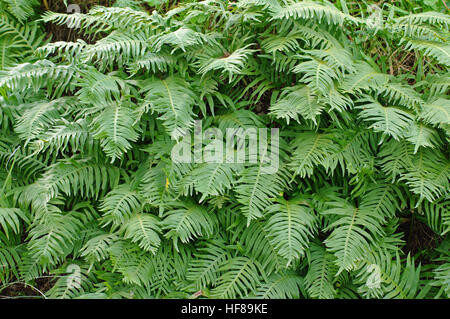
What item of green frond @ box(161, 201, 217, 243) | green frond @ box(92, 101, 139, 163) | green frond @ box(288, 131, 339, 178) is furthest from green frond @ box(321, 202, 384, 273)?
green frond @ box(92, 101, 139, 163)

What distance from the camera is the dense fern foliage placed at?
2287 millimetres

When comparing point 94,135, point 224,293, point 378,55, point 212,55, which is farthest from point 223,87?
point 224,293

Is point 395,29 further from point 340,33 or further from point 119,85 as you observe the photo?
point 119,85

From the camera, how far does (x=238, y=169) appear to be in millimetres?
2354

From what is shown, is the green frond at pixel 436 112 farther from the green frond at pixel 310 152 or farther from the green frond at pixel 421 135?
the green frond at pixel 310 152

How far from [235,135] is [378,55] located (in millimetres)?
1149

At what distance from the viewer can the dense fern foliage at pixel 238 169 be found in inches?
90.0

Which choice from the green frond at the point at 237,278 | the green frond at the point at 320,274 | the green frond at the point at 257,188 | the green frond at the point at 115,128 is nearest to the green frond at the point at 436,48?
the green frond at the point at 257,188

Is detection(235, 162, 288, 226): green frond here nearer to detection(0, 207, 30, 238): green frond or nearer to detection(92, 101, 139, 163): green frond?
detection(92, 101, 139, 163): green frond

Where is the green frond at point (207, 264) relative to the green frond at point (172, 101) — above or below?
below

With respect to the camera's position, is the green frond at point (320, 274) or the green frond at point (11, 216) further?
the green frond at point (11, 216)

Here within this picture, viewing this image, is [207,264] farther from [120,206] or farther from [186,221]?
[120,206]

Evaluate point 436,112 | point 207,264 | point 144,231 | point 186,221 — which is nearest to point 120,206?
point 144,231

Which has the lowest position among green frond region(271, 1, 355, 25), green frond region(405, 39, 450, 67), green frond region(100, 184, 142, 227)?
green frond region(100, 184, 142, 227)
